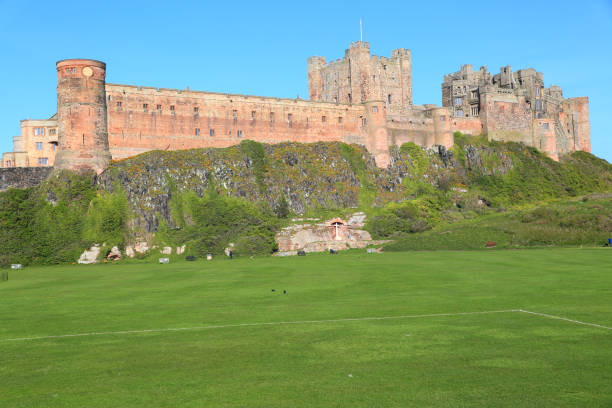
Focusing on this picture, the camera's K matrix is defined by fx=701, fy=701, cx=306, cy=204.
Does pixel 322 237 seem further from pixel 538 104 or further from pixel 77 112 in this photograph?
pixel 538 104

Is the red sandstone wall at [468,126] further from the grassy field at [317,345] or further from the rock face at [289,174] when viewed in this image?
the grassy field at [317,345]

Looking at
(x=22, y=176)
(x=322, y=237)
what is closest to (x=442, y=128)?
(x=322, y=237)

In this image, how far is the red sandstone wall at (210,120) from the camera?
73.9 metres

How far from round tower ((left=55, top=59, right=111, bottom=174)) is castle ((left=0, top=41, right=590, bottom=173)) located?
100 mm

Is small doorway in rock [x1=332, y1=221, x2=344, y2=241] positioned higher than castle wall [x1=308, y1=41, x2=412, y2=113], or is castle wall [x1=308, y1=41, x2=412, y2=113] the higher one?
castle wall [x1=308, y1=41, x2=412, y2=113]

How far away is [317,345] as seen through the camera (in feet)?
54.3

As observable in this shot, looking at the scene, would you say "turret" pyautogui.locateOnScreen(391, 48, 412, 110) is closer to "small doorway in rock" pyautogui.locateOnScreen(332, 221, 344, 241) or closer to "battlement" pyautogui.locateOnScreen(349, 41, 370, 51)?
"battlement" pyautogui.locateOnScreen(349, 41, 370, 51)

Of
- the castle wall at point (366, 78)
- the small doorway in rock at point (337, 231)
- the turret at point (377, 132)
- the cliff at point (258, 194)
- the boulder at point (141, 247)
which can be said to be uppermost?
the castle wall at point (366, 78)

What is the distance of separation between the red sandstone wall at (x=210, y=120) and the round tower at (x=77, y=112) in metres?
2.41

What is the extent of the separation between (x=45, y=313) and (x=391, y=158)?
222 ft

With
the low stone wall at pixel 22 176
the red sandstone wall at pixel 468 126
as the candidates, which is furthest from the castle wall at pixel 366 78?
the low stone wall at pixel 22 176

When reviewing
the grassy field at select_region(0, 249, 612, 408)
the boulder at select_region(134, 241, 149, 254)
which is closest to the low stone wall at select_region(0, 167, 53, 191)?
the boulder at select_region(134, 241, 149, 254)

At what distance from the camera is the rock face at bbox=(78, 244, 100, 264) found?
64.4m

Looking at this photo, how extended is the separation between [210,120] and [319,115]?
48.6 ft
